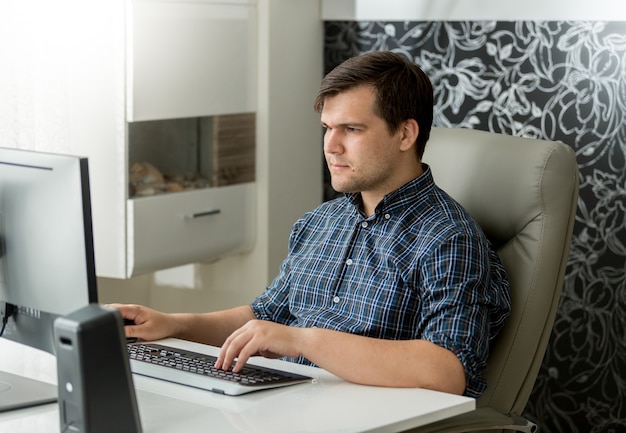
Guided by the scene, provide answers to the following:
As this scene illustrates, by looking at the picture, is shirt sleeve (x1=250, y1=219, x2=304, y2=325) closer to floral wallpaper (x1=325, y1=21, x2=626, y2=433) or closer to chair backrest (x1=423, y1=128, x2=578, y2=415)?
chair backrest (x1=423, y1=128, x2=578, y2=415)

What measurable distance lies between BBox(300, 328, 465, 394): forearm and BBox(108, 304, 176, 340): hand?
37cm

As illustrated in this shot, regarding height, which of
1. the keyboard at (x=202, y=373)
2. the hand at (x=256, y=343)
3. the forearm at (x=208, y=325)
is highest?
the hand at (x=256, y=343)

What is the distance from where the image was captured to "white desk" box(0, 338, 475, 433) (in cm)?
160

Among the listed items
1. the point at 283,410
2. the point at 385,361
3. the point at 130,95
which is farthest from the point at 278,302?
the point at 130,95

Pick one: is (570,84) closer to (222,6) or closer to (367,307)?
(222,6)

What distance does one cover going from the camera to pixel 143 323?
2.12 m

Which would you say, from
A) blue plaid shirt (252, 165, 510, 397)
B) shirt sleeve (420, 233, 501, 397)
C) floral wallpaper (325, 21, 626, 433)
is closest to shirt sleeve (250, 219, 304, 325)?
blue plaid shirt (252, 165, 510, 397)

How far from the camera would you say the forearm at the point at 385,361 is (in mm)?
1839

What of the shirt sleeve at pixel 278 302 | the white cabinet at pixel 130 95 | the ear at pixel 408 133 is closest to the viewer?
the ear at pixel 408 133

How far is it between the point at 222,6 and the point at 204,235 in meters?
0.71

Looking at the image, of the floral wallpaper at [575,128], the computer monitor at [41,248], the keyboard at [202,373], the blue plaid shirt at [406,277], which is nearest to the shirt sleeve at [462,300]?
the blue plaid shirt at [406,277]

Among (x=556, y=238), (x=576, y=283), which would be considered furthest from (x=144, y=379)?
(x=576, y=283)

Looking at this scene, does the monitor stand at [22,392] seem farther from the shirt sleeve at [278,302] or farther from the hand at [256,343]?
the shirt sleeve at [278,302]

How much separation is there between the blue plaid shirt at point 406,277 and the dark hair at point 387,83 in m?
0.14
